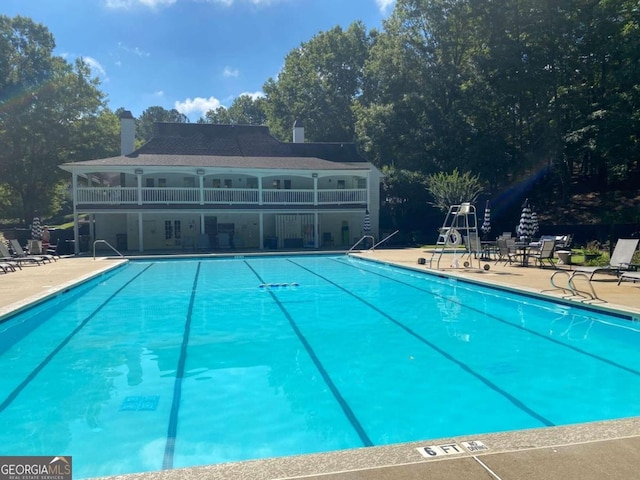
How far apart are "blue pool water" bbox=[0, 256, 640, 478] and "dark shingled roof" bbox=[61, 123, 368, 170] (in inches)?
717

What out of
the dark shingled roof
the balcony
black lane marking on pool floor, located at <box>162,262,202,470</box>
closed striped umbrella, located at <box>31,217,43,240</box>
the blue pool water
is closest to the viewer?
black lane marking on pool floor, located at <box>162,262,202,470</box>

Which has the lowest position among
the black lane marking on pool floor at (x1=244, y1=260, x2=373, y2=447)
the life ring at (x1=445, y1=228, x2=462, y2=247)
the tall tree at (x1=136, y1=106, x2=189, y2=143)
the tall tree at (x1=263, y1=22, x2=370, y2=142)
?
the black lane marking on pool floor at (x1=244, y1=260, x2=373, y2=447)

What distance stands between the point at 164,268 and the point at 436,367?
1483cm

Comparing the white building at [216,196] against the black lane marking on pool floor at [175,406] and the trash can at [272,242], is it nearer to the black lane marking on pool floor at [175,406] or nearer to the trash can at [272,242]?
the trash can at [272,242]

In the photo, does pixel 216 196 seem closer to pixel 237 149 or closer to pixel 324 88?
pixel 237 149

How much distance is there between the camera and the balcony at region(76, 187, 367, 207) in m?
25.2

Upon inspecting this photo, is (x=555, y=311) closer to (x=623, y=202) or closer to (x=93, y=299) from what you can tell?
(x=93, y=299)

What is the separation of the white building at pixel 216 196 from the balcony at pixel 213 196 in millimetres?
56

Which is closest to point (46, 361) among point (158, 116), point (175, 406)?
point (175, 406)

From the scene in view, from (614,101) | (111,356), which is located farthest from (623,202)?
(111,356)

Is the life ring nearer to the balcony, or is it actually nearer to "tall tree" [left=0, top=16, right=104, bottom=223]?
the balcony

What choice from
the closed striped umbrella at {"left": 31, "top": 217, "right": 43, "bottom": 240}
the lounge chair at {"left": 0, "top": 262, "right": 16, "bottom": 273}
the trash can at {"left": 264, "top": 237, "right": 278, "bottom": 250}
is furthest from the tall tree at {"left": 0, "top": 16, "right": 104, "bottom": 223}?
the lounge chair at {"left": 0, "top": 262, "right": 16, "bottom": 273}

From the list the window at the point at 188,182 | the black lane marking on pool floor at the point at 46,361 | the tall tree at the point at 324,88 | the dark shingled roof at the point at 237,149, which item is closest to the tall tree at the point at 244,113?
the tall tree at the point at 324,88

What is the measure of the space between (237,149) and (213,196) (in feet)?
21.6
